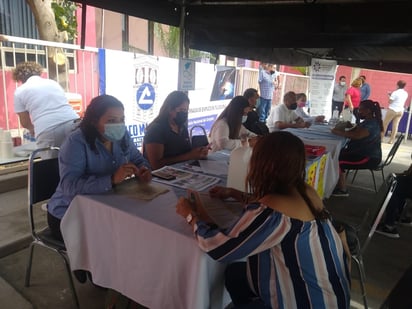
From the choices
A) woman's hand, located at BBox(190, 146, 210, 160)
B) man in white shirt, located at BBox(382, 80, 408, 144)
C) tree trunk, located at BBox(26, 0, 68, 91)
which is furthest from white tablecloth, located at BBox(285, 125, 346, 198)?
man in white shirt, located at BBox(382, 80, 408, 144)

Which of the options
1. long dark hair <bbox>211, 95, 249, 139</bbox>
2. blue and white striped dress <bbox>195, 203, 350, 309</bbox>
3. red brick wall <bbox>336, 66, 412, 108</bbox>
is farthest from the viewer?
red brick wall <bbox>336, 66, 412, 108</bbox>

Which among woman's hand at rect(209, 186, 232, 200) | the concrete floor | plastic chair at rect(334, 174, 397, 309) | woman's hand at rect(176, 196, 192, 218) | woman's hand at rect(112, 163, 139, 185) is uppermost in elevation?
woman's hand at rect(112, 163, 139, 185)

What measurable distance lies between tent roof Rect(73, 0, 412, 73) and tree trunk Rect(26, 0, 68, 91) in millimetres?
1322

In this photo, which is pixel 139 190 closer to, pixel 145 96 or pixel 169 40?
pixel 145 96

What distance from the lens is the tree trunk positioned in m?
3.59

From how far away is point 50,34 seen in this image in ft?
13.3

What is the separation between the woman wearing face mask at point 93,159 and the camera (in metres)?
1.60

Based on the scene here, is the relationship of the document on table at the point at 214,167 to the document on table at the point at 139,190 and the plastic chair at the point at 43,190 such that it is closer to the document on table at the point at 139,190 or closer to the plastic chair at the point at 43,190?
the document on table at the point at 139,190

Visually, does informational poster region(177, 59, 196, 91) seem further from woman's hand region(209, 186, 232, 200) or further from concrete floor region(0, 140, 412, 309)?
woman's hand region(209, 186, 232, 200)

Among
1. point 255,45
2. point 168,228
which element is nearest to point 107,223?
point 168,228

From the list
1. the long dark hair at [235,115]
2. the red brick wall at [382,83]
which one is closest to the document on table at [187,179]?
the long dark hair at [235,115]

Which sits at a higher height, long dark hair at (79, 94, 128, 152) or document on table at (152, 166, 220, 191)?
long dark hair at (79, 94, 128, 152)

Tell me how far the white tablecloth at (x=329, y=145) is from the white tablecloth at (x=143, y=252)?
217 cm

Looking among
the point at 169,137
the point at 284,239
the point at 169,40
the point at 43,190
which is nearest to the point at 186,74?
the point at 169,137
